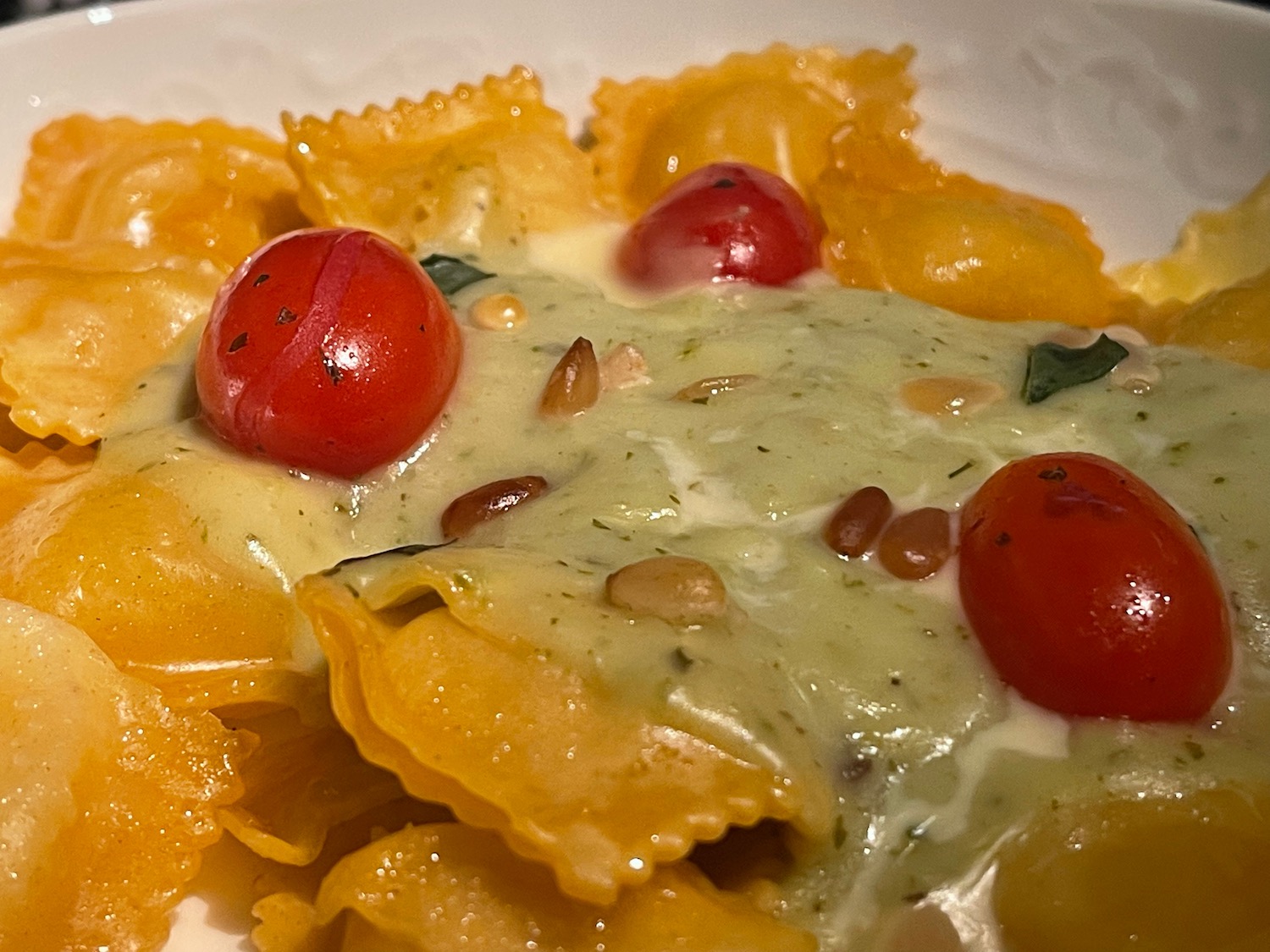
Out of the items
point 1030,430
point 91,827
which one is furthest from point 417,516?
point 1030,430

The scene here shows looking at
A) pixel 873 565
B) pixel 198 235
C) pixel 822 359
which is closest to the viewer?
pixel 873 565

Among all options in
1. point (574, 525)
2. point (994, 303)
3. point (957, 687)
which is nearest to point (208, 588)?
point (574, 525)

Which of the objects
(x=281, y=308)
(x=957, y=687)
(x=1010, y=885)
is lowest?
(x=1010, y=885)

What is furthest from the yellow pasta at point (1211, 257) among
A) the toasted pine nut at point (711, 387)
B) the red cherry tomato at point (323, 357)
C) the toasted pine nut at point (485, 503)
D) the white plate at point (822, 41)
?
the red cherry tomato at point (323, 357)

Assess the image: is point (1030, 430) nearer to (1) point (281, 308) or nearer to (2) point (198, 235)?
(1) point (281, 308)

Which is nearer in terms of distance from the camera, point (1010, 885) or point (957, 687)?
point (1010, 885)

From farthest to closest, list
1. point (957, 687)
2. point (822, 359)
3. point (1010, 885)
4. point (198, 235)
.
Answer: point (198, 235) → point (822, 359) → point (957, 687) → point (1010, 885)

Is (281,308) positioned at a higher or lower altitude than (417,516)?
higher

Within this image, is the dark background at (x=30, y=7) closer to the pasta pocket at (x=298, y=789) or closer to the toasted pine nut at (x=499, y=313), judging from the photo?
the toasted pine nut at (x=499, y=313)
